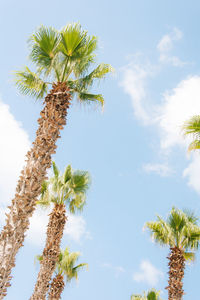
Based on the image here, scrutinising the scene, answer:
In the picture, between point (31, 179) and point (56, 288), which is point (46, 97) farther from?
point (56, 288)

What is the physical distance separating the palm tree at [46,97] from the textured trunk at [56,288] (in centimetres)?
870

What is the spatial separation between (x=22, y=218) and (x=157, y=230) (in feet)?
30.2

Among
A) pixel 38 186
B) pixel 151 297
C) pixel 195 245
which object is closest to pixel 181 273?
pixel 195 245

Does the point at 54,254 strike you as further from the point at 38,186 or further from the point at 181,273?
the point at 38,186

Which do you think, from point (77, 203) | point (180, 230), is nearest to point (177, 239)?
point (180, 230)

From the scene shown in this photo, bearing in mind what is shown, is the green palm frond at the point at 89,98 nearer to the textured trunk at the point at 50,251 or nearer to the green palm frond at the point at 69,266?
the textured trunk at the point at 50,251

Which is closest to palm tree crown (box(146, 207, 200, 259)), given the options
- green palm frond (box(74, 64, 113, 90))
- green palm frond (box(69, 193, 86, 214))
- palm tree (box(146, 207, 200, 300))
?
palm tree (box(146, 207, 200, 300))

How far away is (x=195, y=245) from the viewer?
44.1ft

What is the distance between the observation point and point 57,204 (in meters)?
14.1

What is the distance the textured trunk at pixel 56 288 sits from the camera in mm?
13680

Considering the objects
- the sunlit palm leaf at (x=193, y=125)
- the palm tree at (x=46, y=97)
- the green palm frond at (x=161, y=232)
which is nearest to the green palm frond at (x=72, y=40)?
the palm tree at (x=46, y=97)

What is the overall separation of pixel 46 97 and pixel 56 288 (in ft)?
31.8

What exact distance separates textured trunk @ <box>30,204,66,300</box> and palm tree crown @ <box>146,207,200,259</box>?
4719mm

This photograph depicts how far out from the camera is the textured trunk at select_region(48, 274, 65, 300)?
13.7m
